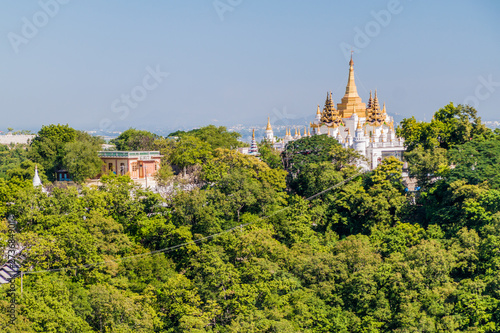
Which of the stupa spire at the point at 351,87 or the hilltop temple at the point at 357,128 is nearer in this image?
the hilltop temple at the point at 357,128

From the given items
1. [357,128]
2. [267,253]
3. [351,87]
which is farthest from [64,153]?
[351,87]

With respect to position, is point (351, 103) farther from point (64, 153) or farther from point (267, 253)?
point (267, 253)

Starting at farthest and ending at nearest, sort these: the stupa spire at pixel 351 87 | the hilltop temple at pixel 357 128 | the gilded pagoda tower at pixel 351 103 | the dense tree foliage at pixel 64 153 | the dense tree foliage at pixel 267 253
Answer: the stupa spire at pixel 351 87 → the gilded pagoda tower at pixel 351 103 → the hilltop temple at pixel 357 128 → the dense tree foliage at pixel 64 153 → the dense tree foliage at pixel 267 253

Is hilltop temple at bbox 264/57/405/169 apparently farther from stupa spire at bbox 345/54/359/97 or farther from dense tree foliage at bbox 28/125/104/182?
dense tree foliage at bbox 28/125/104/182

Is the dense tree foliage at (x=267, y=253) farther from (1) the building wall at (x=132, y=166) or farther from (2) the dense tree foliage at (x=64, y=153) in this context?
(1) the building wall at (x=132, y=166)

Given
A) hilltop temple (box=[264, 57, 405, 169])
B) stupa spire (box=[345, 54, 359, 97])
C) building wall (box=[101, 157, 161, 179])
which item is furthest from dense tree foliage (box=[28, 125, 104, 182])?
stupa spire (box=[345, 54, 359, 97])

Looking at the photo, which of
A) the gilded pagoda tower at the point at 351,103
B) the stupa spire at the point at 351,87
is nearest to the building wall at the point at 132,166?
the gilded pagoda tower at the point at 351,103

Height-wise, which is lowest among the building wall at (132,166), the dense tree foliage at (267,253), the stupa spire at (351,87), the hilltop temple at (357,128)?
the dense tree foliage at (267,253)
